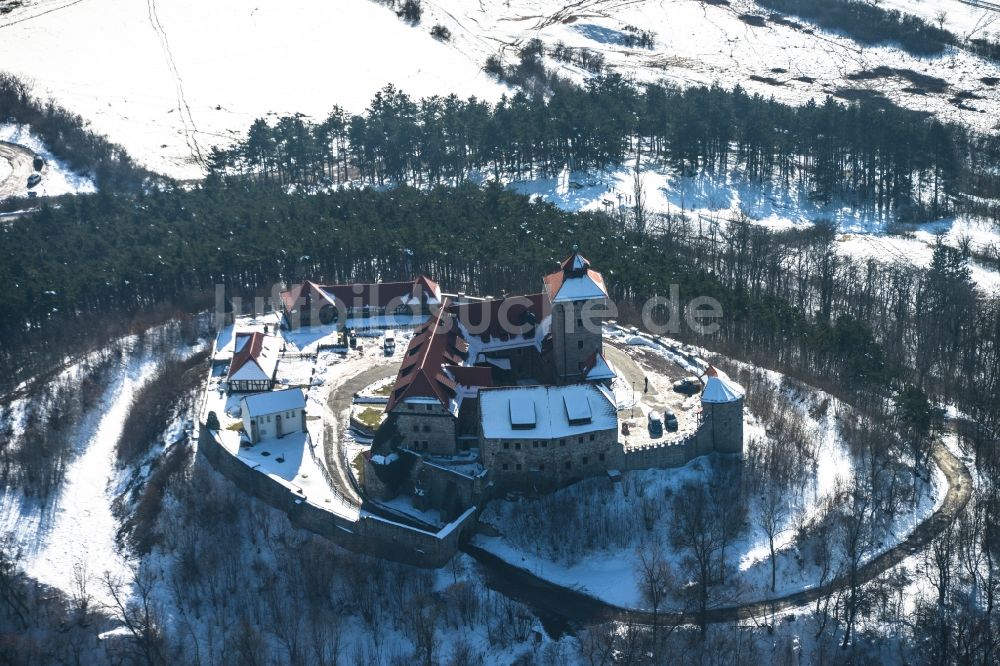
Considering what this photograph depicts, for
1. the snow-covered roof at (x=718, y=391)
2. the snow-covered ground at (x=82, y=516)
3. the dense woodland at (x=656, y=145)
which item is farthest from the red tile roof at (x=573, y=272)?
the dense woodland at (x=656, y=145)

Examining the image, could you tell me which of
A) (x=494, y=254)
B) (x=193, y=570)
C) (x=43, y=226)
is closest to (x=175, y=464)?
(x=193, y=570)

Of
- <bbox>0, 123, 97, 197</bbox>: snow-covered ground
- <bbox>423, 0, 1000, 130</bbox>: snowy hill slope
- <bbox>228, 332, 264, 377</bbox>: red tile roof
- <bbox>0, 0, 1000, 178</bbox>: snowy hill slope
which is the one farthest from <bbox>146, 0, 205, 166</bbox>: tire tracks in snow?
<bbox>228, 332, 264, 377</bbox>: red tile roof

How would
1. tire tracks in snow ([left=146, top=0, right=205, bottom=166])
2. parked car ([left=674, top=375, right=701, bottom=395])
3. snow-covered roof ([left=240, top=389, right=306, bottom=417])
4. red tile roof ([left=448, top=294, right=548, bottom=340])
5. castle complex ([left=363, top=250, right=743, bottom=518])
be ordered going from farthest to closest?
tire tracks in snow ([left=146, top=0, right=205, bottom=166]), red tile roof ([left=448, top=294, right=548, bottom=340]), parked car ([left=674, top=375, right=701, bottom=395]), snow-covered roof ([left=240, top=389, right=306, bottom=417]), castle complex ([left=363, top=250, right=743, bottom=518])

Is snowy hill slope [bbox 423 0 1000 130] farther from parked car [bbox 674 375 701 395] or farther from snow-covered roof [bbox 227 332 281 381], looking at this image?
snow-covered roof [bbox 227 332 281 381]

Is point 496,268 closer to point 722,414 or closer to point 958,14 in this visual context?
point 722,414

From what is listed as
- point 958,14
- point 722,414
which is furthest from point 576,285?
point 958,14

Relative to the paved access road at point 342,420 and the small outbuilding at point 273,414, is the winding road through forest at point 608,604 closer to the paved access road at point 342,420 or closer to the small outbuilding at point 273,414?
the paved access road at point 342,420

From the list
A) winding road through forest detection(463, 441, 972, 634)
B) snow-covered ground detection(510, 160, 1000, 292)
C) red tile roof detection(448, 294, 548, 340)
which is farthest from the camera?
snow-covered ground detection(510, 160, 1000, 292)
